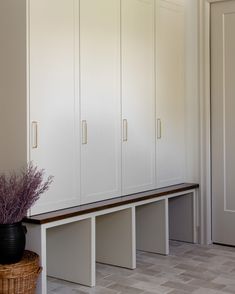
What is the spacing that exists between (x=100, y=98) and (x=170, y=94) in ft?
3.55

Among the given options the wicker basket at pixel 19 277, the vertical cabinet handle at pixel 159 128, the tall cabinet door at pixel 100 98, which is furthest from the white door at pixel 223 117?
the wicker basket at pixel 19 277

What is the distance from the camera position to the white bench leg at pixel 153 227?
4.34 metres

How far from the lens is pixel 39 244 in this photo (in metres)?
3.14

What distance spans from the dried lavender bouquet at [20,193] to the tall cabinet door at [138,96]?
1065 mm

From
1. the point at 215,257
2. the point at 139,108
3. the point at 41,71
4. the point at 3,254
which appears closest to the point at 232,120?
the point at 139,108

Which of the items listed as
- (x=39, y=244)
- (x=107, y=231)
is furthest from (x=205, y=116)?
(x=39, y=244)

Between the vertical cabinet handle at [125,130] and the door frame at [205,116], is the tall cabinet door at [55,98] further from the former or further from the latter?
the door frame at [205,116]

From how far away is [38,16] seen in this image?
321cm

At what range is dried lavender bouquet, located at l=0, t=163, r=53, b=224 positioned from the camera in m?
2.96

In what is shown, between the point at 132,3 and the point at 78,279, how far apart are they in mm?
2318

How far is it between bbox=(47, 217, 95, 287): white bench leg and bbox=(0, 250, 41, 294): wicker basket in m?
0.57

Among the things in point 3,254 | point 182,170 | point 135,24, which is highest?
point 135,24

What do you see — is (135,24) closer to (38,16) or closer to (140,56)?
(140,56)

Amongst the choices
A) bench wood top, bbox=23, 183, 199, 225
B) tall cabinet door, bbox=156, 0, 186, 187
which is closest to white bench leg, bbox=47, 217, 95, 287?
bench wood top, bbox=23, 183, 199, 225
